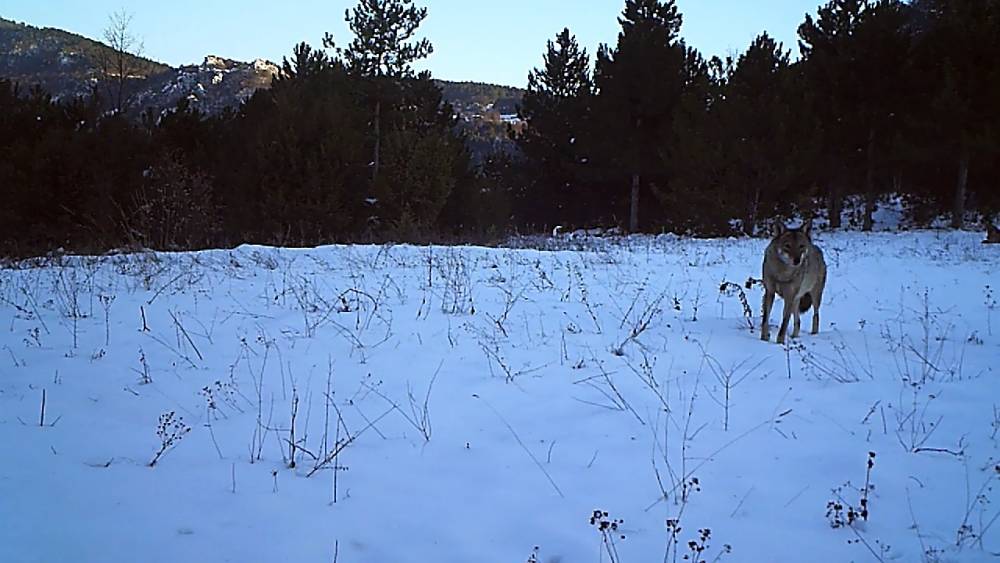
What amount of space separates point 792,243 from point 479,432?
452cm

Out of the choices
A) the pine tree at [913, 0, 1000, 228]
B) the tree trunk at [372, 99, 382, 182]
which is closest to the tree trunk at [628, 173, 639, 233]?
the pine tree at [913, 0, 1000, 228]

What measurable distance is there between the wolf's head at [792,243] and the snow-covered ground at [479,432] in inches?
33.3

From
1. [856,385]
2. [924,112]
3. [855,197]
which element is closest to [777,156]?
[924,112]

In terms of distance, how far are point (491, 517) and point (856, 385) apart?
310 cm

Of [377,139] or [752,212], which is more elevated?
[377,139]

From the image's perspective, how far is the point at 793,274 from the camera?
6.71 meters

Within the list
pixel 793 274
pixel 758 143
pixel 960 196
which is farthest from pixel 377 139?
pixel 793 274

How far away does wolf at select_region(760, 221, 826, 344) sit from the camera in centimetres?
667

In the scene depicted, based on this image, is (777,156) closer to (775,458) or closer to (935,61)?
(935,61)

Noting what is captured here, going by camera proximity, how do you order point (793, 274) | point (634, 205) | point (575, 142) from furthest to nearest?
1. point (575, 142)
2. point (634, 205)
3. point (793, 274)

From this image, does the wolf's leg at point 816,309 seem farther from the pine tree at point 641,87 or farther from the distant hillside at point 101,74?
the distant hillside at point 101,74

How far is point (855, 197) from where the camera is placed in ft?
109

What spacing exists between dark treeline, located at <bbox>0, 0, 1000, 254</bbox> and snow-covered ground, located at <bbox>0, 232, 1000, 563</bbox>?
40.7 ft

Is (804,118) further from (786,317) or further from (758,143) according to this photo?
(786,317)
